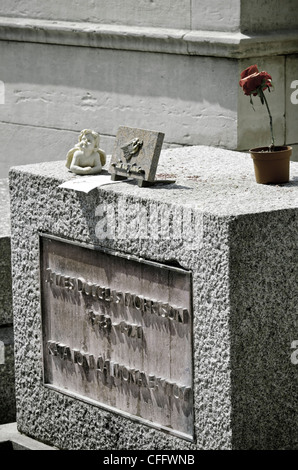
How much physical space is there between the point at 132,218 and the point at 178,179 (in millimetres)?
443

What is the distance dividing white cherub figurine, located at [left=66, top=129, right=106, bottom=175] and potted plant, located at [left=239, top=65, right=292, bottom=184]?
84 cm

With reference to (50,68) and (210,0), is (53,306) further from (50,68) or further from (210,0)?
(50,68)

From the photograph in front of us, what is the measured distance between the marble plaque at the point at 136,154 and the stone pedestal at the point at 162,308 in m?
0.08

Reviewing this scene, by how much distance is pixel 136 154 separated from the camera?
556 cm

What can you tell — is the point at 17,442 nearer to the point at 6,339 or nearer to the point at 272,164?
the point at 6,339

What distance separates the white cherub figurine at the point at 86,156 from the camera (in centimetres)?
589

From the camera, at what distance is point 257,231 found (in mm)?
4969

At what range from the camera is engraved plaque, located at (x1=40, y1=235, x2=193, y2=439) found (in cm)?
534

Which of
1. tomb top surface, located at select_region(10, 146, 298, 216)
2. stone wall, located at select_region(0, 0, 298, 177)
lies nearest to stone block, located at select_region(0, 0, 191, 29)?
stone wall, located at select_region(0, 0, 298, 177)

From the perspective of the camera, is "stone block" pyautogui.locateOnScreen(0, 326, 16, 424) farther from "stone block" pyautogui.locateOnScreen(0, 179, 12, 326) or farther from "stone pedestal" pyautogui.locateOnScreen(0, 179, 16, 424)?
"stone block" pyautogui.locateOnScreen(0, 179, 12, 326)

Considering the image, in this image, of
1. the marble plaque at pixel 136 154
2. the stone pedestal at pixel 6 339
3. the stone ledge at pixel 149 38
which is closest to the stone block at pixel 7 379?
the stone pedestal at pixel 6 339

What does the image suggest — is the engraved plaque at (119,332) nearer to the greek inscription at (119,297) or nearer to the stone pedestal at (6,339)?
the greek inscription at (119,297)

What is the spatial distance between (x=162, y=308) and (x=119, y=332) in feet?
1.21
